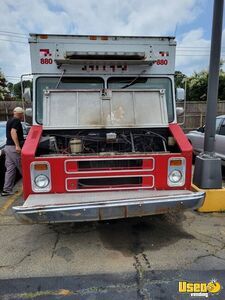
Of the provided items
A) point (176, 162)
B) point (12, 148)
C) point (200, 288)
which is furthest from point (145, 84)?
point (200, 288)

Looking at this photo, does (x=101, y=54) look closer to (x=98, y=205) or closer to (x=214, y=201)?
(x=98, y=205)

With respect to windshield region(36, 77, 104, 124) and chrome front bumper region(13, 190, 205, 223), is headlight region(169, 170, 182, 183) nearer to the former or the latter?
chrome front bumper region(13, 190, 205, 223)

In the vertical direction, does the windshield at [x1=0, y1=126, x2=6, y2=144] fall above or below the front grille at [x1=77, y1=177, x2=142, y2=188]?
above

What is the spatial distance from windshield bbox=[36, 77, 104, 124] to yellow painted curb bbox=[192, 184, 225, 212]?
2680 millimetres

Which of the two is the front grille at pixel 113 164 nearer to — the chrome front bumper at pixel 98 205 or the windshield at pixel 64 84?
the chrome front bumper at pixel 98 205

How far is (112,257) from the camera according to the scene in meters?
3.73

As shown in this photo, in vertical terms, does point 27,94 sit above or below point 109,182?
above

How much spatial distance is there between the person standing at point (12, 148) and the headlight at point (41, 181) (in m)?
2.60

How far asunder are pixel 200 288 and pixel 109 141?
2.39 m

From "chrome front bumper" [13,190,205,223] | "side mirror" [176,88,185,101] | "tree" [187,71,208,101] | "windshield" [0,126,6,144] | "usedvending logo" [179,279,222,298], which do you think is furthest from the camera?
"tree" [187,71,208,101]

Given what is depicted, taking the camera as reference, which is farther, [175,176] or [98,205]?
[175,176]

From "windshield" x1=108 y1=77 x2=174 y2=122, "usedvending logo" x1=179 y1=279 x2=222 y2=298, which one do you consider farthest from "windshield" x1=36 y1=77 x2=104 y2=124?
"usedvending logo" x1=179 y1=279 x2=222 y2=298

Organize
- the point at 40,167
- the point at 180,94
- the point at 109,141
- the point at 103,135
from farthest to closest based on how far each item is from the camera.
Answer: the point at 180,94, the point at 103,135, the point at 109,141, the point at 40,167

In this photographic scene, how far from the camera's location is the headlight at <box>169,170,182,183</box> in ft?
13.4
